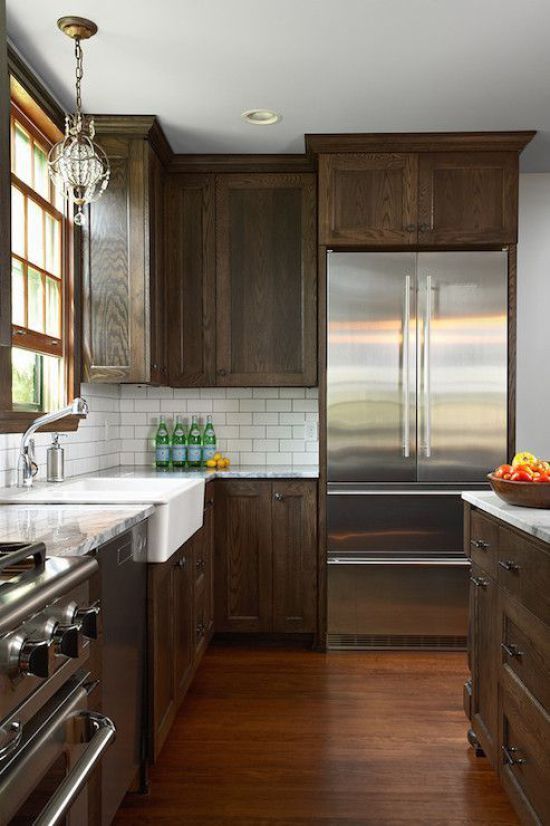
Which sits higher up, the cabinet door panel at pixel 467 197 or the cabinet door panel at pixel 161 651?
the cabinet door panel at pixel 467 197

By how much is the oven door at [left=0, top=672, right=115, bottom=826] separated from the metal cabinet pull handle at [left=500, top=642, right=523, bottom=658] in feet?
3.72

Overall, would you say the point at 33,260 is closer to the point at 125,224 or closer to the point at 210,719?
the point at 125,224

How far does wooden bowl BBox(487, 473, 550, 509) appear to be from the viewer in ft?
7.35

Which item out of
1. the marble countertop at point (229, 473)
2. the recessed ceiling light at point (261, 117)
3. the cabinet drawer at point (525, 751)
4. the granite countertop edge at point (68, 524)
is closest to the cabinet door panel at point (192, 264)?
the marble countertop at point (229, 473)

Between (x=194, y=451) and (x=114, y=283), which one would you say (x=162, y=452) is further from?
(x=114, y=283)

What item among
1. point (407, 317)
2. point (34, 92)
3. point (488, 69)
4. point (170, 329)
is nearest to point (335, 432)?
point (407, 317)

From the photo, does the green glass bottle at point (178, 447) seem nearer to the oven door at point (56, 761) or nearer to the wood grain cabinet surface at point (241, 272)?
the wood grain cabinet surface at point (241, 272)

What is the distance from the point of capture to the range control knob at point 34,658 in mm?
1234

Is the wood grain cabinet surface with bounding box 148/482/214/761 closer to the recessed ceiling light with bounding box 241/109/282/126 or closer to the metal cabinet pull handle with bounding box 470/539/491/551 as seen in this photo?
the metal cabinet pull handle with bounding box 470/539/491/551

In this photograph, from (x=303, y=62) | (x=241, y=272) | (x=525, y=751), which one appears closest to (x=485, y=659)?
(x=525, y=751)

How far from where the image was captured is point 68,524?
2.02 m

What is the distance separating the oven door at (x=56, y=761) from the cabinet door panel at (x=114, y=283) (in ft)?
7.40

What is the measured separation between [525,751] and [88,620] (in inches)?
48.7

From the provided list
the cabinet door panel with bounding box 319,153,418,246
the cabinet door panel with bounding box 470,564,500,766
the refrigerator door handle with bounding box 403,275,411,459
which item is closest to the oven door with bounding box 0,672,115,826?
the cabinet door panel with bounding box 470,564,500,766
